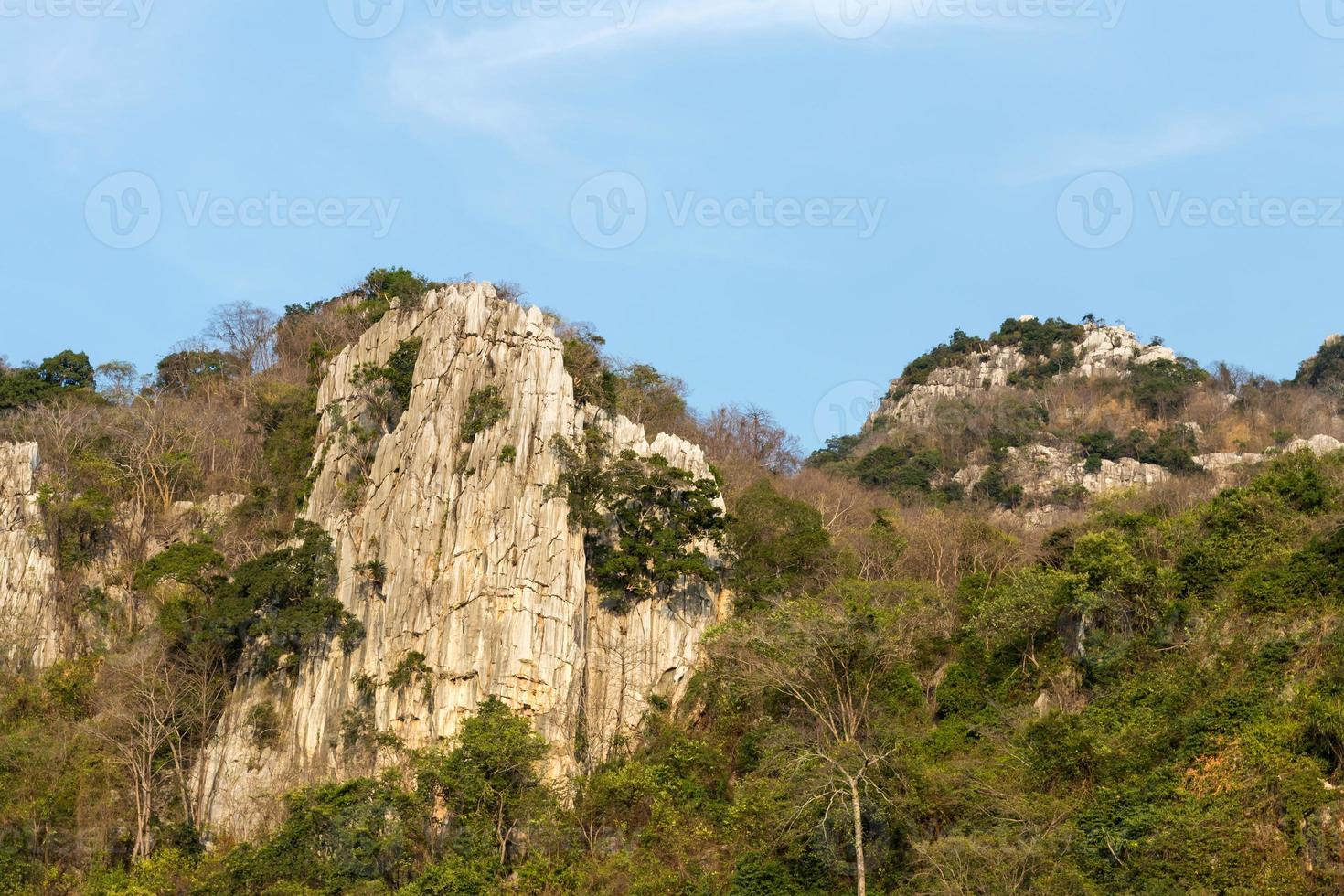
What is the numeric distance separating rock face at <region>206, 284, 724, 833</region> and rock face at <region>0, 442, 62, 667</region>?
6.65 m

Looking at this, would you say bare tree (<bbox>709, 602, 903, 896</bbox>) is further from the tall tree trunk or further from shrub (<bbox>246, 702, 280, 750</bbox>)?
shrub (<bbox>246, 702, 280, 750</bbox>)

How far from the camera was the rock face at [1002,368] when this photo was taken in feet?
249

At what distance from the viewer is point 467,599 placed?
36062 mm

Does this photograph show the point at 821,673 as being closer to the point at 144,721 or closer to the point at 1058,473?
the point at 144,721

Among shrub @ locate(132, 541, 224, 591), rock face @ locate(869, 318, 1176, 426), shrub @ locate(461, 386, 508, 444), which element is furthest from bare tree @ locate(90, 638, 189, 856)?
rock face @ locate(869, 318, 1176, 426)

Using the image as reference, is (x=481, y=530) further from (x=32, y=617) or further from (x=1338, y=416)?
(x=1338, y=416)

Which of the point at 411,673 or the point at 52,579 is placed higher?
the point at 52,579

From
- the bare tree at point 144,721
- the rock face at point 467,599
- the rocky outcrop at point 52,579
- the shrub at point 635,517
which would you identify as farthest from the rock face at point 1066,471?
the bare tree at point 144,721

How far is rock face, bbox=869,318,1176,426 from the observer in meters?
75.9

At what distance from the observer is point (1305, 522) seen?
1323 inches

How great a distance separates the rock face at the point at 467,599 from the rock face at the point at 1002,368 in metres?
37.9

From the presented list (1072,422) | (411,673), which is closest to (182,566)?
(411,673)

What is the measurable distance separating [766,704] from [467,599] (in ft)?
23.2

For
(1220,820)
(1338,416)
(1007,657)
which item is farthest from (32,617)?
(1338,416)
